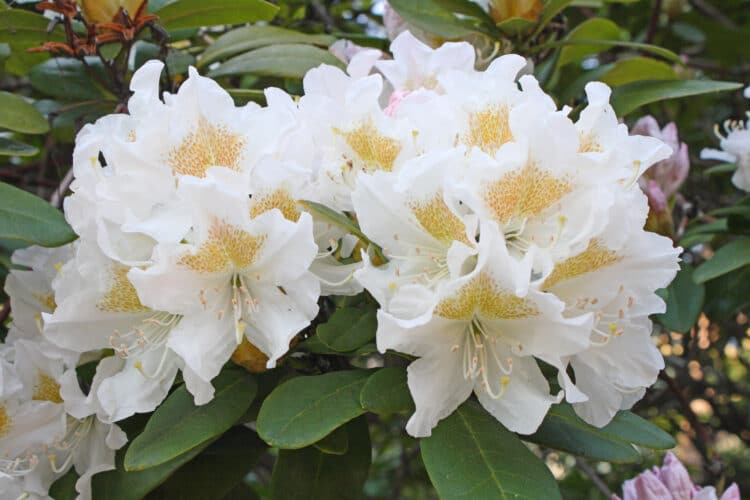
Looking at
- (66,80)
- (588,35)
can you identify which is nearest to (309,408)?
(66,80)

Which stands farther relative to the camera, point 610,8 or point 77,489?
point 610,8

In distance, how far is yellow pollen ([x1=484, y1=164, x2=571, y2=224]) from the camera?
102cm

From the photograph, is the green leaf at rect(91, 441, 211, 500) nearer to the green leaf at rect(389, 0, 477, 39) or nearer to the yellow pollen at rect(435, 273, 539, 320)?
the yellow pollen at rect(435, 273, 539, 320)

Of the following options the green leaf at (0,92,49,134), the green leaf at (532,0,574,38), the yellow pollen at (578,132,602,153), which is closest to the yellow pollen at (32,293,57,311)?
the green leaf at (0,92,49,134)

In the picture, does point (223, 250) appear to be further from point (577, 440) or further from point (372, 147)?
point (577, 440)

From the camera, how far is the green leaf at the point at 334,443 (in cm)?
108

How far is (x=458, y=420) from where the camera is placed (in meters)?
1.07

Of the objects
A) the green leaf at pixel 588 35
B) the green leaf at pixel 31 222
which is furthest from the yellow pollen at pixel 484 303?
the green leaf at pixel 588 35

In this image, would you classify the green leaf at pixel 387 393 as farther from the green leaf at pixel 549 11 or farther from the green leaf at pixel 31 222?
the green leaf at pixel 549 11

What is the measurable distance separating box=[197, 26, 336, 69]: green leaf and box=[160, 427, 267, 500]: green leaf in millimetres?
710

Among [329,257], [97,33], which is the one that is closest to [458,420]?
[329,257]

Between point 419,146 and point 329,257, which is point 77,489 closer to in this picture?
point 329,257

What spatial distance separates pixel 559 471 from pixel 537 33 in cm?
170

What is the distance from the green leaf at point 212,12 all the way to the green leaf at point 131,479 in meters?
0.71
